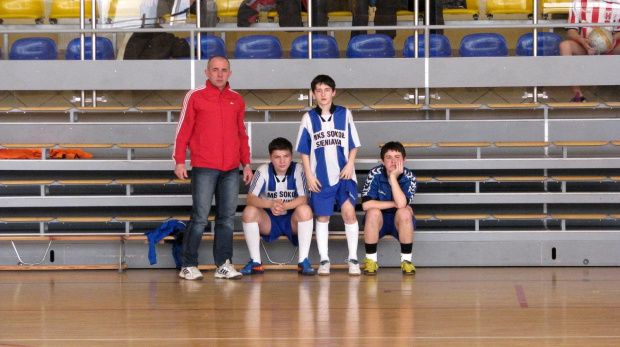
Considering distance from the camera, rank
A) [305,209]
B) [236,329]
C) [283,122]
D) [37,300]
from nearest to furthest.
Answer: [236,329]
[37,300]
[305,209]
[283,122]

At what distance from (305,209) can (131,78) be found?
3146 mm

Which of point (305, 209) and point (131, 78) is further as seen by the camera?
point (131, 78)

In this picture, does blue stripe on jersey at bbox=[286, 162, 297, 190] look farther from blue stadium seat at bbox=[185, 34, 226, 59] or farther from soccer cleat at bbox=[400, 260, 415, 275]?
blue stadium seat at bbox=[185, 34, 226, 59]

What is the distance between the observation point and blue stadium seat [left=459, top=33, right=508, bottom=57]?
9.03 metres

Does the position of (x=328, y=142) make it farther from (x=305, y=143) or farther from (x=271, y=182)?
(x=271, y=182)

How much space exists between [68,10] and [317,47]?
2.76 meters

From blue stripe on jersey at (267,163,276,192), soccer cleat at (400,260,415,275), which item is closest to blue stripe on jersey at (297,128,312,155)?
blue stripe on jersey at (267,163,276,192)

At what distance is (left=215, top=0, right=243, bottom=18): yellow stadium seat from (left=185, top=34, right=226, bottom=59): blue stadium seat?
277 millimetres

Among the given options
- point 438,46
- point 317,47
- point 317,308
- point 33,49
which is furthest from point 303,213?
point 33,49

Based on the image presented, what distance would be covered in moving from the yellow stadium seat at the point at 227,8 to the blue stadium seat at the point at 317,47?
0.75 m

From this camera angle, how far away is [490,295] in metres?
5.78

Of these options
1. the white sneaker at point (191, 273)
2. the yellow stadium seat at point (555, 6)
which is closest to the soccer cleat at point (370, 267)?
the white sneaker at point (191, 273)

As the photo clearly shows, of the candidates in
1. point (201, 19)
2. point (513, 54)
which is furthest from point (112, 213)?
point (513, 54)

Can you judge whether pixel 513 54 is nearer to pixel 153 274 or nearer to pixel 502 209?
pixel 502 209
